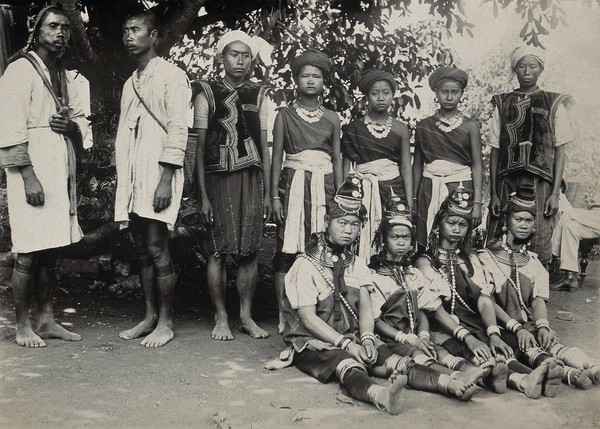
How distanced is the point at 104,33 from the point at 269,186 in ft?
6.61

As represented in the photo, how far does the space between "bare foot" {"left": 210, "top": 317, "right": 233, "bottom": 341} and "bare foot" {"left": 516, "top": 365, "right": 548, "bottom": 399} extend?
1893mm

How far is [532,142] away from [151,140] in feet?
8.96

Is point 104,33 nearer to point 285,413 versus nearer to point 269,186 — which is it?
point 269,186

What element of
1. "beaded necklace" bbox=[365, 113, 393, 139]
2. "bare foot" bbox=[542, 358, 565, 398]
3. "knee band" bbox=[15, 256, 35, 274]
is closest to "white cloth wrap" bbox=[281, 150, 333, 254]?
"beaded necklace" bbox=[365, 113, 393, 139]

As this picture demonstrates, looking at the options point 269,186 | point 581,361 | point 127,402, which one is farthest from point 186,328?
point 581,361

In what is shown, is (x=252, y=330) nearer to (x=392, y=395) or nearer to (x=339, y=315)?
(x=339, y=315)

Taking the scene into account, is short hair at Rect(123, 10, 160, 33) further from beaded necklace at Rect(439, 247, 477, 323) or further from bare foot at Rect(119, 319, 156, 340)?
beaded necklace at Rect(439, 247, 477, 323)

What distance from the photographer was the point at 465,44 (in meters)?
5.91

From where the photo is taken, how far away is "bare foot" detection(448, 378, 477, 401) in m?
3.18

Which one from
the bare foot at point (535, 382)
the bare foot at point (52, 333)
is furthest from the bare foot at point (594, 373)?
the bare foot at point (52, 333)

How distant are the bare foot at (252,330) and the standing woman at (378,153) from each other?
0.87 meters

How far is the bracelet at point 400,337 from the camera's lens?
145 inches

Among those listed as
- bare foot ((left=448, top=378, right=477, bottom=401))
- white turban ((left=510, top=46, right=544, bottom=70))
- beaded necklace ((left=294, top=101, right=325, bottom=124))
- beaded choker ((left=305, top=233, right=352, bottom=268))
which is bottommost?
bare foot ((left=448, top=378, right=477, bottom=401))

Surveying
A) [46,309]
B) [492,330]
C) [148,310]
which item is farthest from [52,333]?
[492,330]
